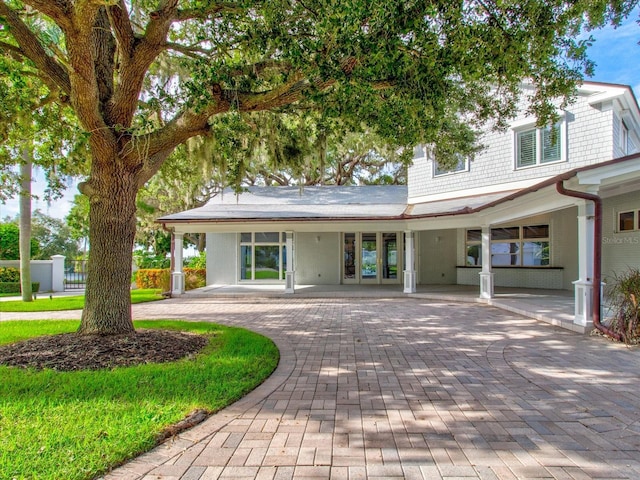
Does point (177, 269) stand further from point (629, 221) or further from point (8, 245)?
point (629, 221)

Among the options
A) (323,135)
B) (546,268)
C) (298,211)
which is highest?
(323,135)

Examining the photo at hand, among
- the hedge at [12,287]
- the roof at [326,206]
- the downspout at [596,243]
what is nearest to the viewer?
the downspout at [596,243]

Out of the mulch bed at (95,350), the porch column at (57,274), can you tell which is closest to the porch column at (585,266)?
the mulch bed at (95,350)

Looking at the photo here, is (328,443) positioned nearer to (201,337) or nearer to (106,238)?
(201,337)

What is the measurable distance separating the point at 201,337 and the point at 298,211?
7904mm

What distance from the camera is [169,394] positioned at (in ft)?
12.4

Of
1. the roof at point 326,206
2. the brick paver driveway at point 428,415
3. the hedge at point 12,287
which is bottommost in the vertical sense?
the hedge at point 12,287

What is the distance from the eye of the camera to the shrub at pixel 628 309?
587cm

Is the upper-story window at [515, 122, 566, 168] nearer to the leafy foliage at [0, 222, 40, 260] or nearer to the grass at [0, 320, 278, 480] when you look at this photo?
the grass at [0, 320, 278, 480]

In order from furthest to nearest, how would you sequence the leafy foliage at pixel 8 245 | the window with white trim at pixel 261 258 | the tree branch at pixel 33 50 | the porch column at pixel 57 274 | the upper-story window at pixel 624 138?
the leafy foliage at pixel 8 245, the porch column at pixel 57 274, the window with white trim at pixel 261 258, the upper-story window at pixel 624 138, the tree branch at pixel 33 50

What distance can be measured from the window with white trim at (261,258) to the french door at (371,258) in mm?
2753

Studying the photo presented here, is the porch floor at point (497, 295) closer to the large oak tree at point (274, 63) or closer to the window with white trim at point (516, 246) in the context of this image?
the window with white trim at point (516, 246)

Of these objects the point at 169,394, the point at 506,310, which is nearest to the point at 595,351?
the point at 506,310

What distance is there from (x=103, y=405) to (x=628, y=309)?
750 cm
